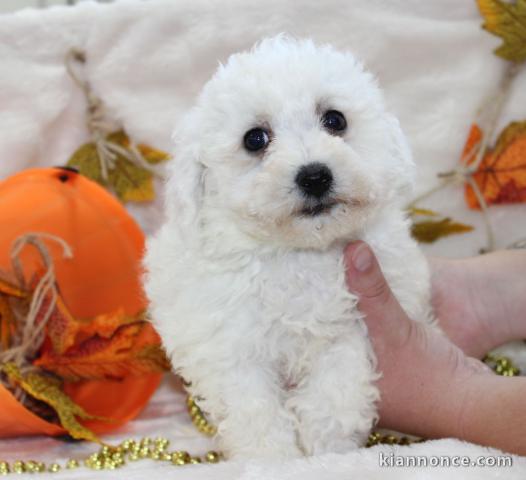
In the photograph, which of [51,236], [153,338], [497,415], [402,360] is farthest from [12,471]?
[497,415]

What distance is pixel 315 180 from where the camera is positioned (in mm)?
1638

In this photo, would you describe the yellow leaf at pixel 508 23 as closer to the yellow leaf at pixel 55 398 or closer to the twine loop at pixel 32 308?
the twine loop at pixel 32 308

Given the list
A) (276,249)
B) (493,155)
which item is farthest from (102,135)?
(493,155)

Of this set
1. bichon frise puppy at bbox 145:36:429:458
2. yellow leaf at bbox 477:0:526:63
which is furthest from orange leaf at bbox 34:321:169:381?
yellow leaf at bbox 477:0:526:63

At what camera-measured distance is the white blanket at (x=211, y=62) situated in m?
2.74

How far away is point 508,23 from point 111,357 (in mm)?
1880

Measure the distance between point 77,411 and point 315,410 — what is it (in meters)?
0.79

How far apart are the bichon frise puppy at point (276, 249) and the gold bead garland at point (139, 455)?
0.20m

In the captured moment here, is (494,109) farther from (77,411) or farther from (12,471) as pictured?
(12,471)

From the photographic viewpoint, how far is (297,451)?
1770 mm

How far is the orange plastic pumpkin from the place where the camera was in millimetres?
2404

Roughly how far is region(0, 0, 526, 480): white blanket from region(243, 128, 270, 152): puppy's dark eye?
1044 millimetres

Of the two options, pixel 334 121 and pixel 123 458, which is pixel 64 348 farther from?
pixel 334 121

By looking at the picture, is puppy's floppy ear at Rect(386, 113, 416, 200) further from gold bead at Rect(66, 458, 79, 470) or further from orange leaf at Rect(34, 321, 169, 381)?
gold bead at Rect(66, 458, 79, 470)
